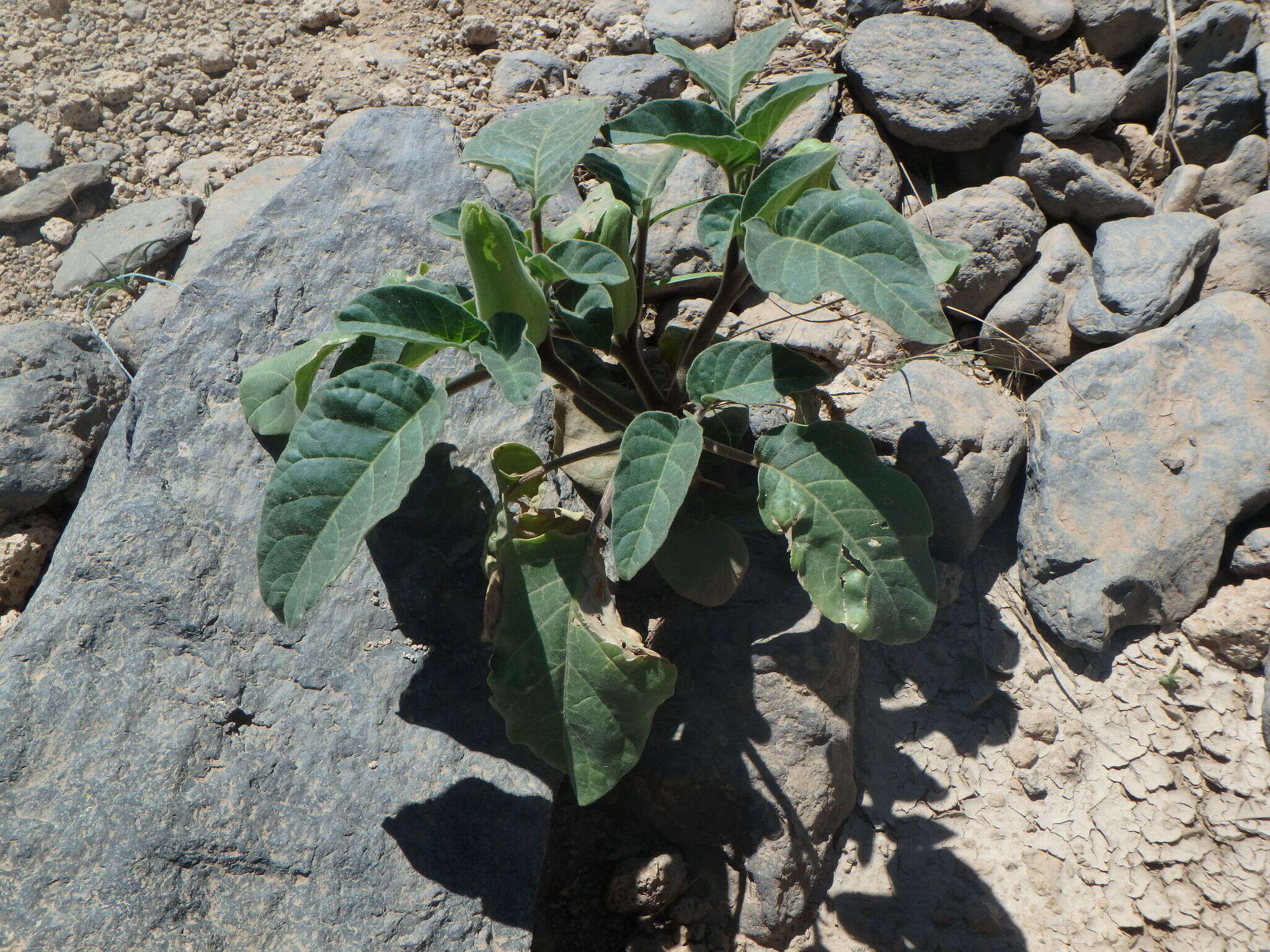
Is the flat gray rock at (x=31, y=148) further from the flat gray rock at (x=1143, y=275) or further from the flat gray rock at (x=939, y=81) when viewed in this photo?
the flat gray rock at (x=1143, y=275)

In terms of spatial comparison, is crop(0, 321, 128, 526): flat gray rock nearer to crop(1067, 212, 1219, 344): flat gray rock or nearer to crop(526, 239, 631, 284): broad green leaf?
crop(526, 239, 631, 284): broad green leaf

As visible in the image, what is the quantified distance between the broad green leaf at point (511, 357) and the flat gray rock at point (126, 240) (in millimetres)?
1726

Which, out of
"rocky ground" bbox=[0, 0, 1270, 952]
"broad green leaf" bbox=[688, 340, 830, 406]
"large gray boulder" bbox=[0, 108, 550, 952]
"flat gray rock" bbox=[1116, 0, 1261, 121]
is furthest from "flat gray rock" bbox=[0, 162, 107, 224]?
"flat gray rock" bbox=[1116, 0, 1261, 121]

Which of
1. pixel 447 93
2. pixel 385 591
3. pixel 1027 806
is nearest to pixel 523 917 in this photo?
pixel 385 591

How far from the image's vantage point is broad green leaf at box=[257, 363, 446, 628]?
1409 millimetres

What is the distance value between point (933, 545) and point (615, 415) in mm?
Answer: 869

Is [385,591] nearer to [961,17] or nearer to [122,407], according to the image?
[122,407]

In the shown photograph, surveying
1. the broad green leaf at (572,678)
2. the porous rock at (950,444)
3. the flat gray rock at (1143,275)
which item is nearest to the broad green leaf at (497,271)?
the broad green leaf at (572,678)

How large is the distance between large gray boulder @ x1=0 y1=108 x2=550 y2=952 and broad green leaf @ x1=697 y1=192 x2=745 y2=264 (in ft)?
2.07

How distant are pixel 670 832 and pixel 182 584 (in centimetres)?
116

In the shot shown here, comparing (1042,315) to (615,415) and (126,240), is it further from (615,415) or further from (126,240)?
(126,240)

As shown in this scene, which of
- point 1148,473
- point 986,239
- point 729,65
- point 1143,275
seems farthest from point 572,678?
point 1143,275

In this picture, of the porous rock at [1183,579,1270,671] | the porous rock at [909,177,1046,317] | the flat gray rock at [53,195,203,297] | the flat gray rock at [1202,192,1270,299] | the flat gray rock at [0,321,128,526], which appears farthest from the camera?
the flat gray rock at [53,195,203,297]

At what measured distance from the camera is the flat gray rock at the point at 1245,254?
7.73ft
